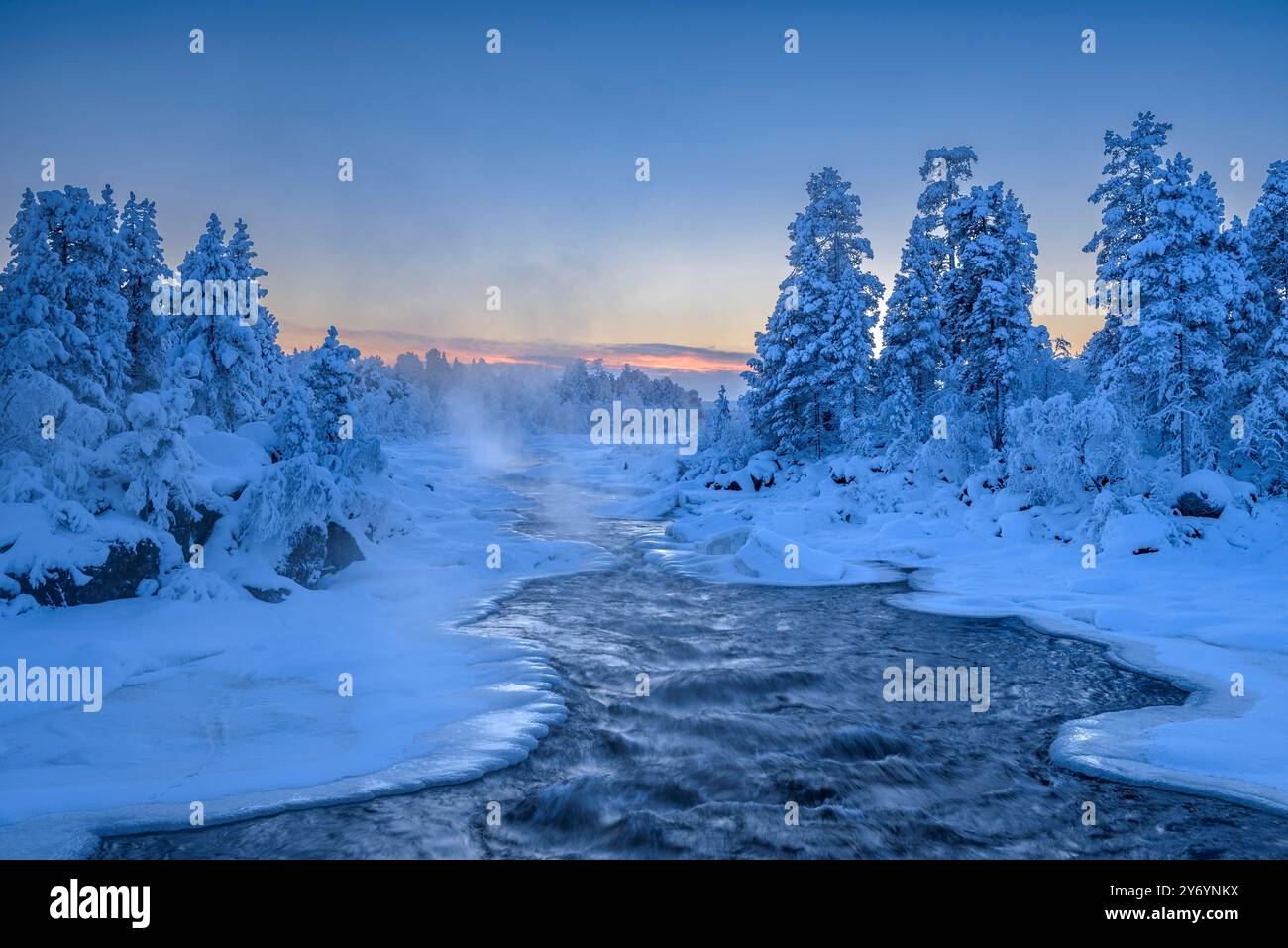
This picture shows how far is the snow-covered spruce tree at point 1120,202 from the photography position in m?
27.0

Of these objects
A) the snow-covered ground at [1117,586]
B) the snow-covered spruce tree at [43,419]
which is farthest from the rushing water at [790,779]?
the snow-covered spruce tree at [43,419]

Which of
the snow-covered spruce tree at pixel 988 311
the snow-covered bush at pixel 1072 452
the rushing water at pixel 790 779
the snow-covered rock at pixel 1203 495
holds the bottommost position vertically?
the rushing water at pixel 790 779

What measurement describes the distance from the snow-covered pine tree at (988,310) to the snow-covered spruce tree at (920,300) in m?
4.17

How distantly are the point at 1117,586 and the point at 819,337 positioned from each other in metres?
22.8

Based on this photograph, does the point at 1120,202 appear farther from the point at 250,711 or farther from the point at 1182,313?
the point at 250,711

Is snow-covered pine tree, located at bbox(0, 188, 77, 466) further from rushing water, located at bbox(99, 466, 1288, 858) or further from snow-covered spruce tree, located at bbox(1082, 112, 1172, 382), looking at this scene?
snow-covered spruce tree, located at bbox(1082, 112, 1172, 382)

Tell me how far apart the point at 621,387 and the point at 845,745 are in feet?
533

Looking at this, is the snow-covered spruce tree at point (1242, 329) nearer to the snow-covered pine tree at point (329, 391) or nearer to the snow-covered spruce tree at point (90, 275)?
the snow-covered pine tree at point (329, 391)

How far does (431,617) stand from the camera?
13.5 metres

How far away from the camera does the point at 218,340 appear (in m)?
30.3

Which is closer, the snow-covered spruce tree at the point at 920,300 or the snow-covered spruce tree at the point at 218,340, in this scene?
the snow-covered spruce tree at the point at 218,340

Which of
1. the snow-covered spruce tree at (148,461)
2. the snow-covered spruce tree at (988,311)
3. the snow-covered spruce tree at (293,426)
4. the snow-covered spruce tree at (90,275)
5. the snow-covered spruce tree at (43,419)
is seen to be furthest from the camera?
the snow-covered spruce tree at (988,311)

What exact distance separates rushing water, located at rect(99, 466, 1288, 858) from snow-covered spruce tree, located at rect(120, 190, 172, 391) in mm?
29625

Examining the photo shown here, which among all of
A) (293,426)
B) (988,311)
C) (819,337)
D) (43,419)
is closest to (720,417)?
(819,337)
